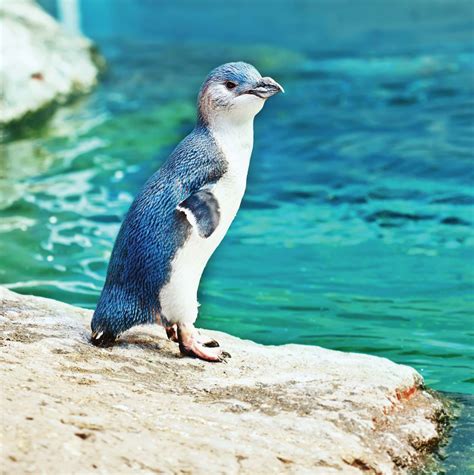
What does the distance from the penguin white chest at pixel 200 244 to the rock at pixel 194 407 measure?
0.18 metres

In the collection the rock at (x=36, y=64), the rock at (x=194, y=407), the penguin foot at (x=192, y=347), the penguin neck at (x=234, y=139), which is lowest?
the rock at (x=194, y=407)

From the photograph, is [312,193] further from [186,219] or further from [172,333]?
[186,219]

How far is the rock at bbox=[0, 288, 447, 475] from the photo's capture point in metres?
2.67

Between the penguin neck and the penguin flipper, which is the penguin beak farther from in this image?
the penguin flipper

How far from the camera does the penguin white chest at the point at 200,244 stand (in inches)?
138

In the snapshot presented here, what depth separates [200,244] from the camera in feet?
11.6

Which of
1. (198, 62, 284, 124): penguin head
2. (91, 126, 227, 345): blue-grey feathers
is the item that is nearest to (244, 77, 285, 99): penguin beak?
(198, 62, 284, 124): penguin head

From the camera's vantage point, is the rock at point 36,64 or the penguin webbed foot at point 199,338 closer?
the penguin webbed foot at point 199,338

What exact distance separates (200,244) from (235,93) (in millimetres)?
519

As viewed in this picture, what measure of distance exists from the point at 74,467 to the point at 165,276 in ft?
3.52

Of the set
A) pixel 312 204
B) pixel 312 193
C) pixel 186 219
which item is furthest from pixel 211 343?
pixel 312 193

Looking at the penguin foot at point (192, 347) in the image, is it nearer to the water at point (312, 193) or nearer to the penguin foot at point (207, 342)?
the penguin foot at point (207, 342)

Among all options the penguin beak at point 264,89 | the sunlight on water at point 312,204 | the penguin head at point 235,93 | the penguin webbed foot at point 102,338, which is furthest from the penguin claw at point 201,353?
the sunlight on water at point 312,204

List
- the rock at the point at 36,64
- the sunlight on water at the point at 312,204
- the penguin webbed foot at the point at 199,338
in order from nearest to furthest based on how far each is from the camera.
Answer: the penguin webbed foot at the point at 199,338, the sunlight on water at the point at 312,204, the rock at the point at 36,64
